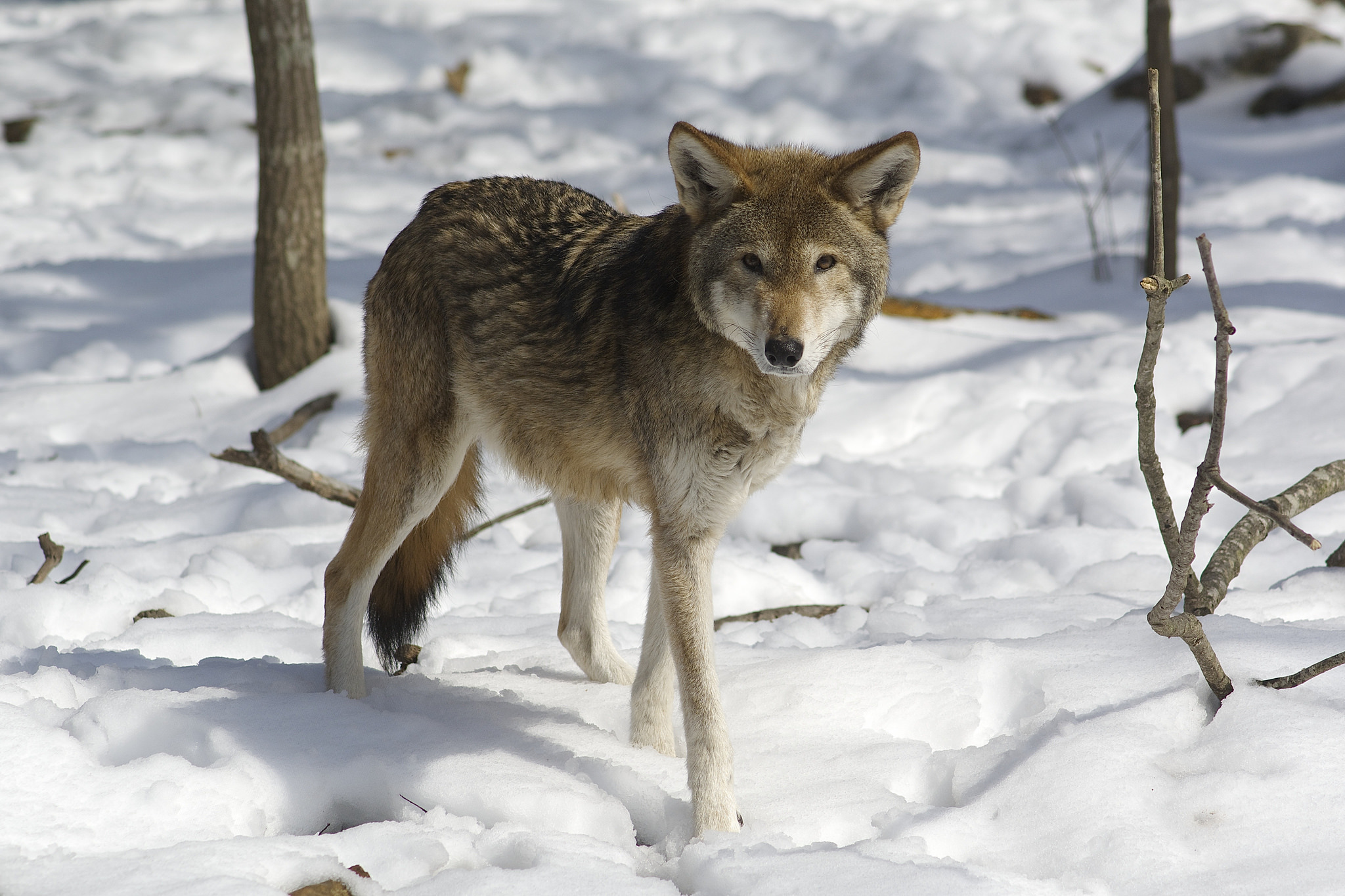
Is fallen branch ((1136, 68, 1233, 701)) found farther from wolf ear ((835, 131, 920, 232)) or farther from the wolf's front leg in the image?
the wolf's front leg

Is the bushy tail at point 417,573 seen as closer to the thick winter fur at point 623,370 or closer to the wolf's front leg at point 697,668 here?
the thick winter fur at point 623,370

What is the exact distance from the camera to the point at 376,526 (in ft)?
11.2

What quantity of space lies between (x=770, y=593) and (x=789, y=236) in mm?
2126

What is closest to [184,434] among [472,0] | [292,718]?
[292,718]

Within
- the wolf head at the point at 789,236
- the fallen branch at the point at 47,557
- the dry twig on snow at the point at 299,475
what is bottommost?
the fallen branch at the point at 47,557

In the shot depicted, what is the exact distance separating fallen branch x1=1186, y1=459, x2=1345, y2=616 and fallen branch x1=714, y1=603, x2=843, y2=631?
63.6 inches

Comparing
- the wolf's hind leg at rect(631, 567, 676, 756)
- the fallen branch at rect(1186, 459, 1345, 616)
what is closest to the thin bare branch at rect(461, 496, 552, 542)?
the wolf's hind leg at rect(631, 567, 676, 756)

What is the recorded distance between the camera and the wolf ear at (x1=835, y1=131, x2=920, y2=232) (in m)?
2.77

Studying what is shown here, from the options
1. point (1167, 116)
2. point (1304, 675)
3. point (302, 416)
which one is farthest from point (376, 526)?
point (1167, 116)

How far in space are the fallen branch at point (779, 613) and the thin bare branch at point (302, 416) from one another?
3208mm

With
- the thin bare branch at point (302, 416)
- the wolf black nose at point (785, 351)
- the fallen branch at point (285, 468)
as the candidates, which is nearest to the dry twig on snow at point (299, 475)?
the fallen branch at point (285, 468)

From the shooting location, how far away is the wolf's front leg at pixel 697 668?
2686 mm

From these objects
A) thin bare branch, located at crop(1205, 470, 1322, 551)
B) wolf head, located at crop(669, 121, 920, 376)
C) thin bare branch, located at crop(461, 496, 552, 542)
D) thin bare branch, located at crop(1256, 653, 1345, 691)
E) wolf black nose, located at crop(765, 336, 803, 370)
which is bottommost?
thin bare branch, located at crop(461, 496, 552, 542)

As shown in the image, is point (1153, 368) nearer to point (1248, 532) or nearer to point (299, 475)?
point (1248, 532)
